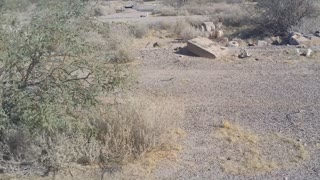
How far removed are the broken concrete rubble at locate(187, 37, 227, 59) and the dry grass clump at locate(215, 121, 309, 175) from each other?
267 inches

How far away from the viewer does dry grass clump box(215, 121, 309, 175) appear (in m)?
7.32

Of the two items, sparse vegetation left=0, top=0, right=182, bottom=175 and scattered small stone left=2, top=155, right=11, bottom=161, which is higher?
sparse vegetation left=0, top=0, right=182, bottom=175

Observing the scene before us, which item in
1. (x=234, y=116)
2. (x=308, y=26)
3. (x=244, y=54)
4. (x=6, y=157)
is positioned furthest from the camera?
(x=308, y=26)

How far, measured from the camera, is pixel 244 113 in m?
9.90

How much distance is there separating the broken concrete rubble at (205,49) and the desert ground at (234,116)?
0.18 metres

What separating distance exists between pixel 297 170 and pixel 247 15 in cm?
2030

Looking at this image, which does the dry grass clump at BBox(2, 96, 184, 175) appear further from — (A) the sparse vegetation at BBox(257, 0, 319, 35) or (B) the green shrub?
(A) the sparse vegetation at BBox(257, 0, 319, 35)

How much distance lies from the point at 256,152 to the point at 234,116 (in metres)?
1.95

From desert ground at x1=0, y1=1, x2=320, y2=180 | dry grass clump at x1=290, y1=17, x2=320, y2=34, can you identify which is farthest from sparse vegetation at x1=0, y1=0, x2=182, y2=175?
dry grass clump at x1=290, y1=17, x2=320, y2=34

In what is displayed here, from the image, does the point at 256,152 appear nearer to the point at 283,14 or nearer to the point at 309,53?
the point at 309,53

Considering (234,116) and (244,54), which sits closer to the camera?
(234,116)

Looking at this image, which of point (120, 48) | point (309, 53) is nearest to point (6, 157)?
point (120, 48)

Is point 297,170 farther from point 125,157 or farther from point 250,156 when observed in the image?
point 125,157

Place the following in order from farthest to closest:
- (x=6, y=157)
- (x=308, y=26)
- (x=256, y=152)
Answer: (x=308, y=26), (x=256, y=152), (x=6, y=157)
